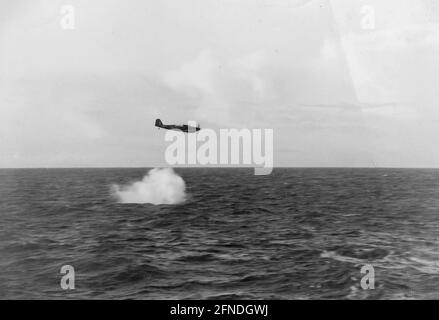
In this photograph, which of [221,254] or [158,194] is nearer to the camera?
[221,254]

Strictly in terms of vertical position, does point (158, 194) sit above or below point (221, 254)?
above

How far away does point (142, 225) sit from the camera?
114 ft

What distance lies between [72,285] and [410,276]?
1562cm

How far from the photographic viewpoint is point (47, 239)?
2852 cm

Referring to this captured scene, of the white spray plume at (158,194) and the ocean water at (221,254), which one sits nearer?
the ocean water at (221,254)

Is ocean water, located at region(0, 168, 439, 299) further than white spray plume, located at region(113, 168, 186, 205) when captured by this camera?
No
